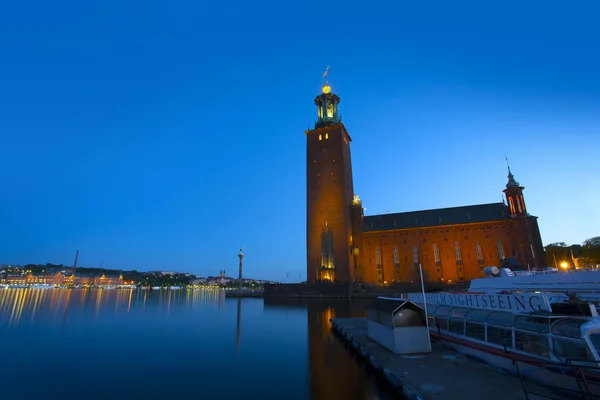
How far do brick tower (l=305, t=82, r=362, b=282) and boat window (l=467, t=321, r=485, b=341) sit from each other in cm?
5688

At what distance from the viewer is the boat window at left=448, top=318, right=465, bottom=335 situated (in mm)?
15072

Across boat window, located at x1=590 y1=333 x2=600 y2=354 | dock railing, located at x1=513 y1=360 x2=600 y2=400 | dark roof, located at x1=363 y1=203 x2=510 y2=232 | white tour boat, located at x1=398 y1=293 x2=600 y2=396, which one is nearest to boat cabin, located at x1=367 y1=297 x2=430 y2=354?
white tour boat, located at x1=398 y1=293 x2=600 y2=396

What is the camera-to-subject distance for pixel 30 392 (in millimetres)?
11828

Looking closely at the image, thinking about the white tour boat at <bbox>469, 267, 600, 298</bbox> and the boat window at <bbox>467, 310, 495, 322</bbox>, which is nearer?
the boat window at <bbox>467, 310, 495, 322</bbox>

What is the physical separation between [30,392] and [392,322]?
15355mm

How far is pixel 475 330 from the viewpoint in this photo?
562 inches

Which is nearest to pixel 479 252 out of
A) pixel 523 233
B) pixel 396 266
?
pixel 523 233

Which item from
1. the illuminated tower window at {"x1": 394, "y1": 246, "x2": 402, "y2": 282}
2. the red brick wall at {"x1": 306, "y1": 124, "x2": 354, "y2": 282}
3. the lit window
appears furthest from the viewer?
the illuminated tower window at {"x1": 394, "y1": 246, "x2": 402, "y2": 282}

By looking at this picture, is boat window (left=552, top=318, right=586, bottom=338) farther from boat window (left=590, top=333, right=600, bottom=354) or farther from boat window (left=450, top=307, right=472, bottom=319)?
boat window (left=450, top=307, right=472, bottom=319)

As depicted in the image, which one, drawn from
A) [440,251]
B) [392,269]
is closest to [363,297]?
[392,269]

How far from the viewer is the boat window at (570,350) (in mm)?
8781

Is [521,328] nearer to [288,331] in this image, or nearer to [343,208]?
[288,331]

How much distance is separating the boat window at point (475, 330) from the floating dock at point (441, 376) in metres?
1.17

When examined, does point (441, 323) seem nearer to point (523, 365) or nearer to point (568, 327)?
point (523, 365)
